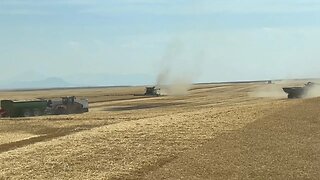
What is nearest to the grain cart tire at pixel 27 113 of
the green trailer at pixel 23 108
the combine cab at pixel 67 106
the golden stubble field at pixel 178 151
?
the green trailer at pixel 23 108

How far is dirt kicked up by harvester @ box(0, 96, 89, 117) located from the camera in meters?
56.0

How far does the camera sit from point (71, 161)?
69.7 feet

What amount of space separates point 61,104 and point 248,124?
31097mm

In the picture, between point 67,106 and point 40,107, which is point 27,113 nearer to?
point 40,107

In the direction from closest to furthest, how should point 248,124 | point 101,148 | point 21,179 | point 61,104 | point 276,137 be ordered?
1. point 21,179
2. point 101,148
3. point 276,137
4. point 248,124
5. point 61,104

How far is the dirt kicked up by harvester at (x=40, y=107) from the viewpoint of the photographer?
5603 cm

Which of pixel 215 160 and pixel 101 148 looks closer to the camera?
pixel 215 160

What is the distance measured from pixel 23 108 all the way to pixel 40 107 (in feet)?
5.44

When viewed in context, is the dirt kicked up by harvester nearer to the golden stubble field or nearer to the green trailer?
the green trailer

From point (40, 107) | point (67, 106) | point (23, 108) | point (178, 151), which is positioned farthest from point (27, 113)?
point (178, 151)

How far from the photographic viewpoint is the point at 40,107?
Result: 57.0 m

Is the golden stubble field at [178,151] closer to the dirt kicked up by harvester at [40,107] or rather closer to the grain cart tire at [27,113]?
the grain cart tire at [27,113]

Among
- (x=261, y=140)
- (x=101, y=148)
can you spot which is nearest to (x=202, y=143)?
(x=261, y=140)

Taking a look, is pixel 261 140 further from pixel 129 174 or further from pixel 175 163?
pixel 129 174
